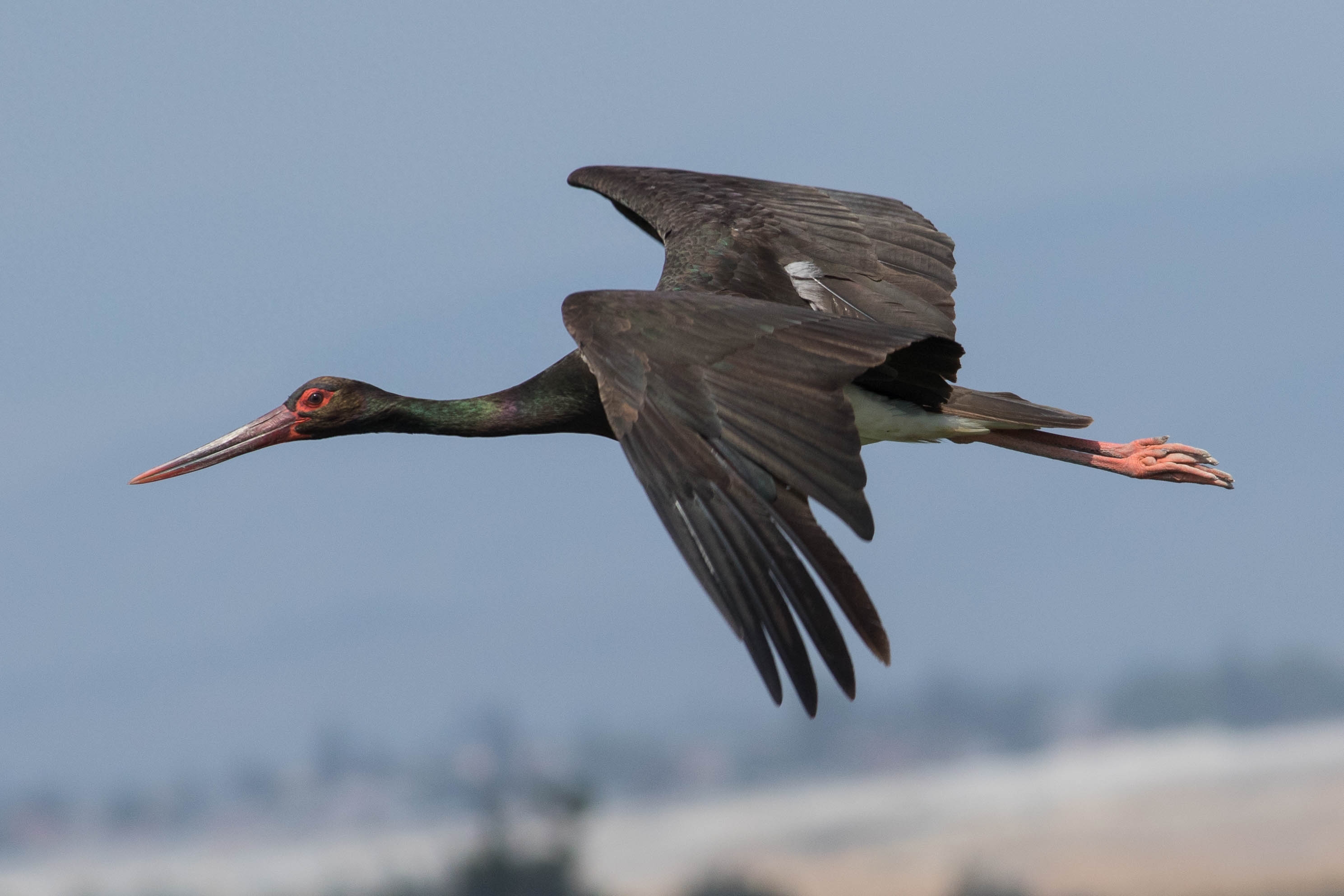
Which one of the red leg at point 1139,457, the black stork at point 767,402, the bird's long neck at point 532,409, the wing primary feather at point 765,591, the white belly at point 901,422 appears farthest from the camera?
the red leg at point 1139,457

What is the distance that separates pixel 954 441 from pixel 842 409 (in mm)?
2806

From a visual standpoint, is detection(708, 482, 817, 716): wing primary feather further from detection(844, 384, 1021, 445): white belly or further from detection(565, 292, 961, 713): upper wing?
detection(844, 384, 1021, 445): white belly

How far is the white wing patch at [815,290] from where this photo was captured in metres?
8.76

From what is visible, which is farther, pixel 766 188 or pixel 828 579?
pixel 766 188

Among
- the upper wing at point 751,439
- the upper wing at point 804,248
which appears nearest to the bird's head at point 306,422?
the upper wing at point 804,248

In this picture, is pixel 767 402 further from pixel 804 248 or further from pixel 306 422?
pixel 306 422

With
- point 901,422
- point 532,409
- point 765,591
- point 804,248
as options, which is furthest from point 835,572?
point 804,248

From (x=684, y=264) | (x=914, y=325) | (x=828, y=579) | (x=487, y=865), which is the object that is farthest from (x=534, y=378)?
(x=487, y=865)

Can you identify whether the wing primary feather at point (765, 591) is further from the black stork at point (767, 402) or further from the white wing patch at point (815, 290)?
the white wing patch at point (815, 290)

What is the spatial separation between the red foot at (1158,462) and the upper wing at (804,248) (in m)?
1.21

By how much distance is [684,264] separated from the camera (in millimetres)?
8945

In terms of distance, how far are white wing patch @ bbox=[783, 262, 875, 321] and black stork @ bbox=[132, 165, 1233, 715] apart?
1 cm

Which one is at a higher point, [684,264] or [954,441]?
[684,264]

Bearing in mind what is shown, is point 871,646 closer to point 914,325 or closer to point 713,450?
point 713,450
